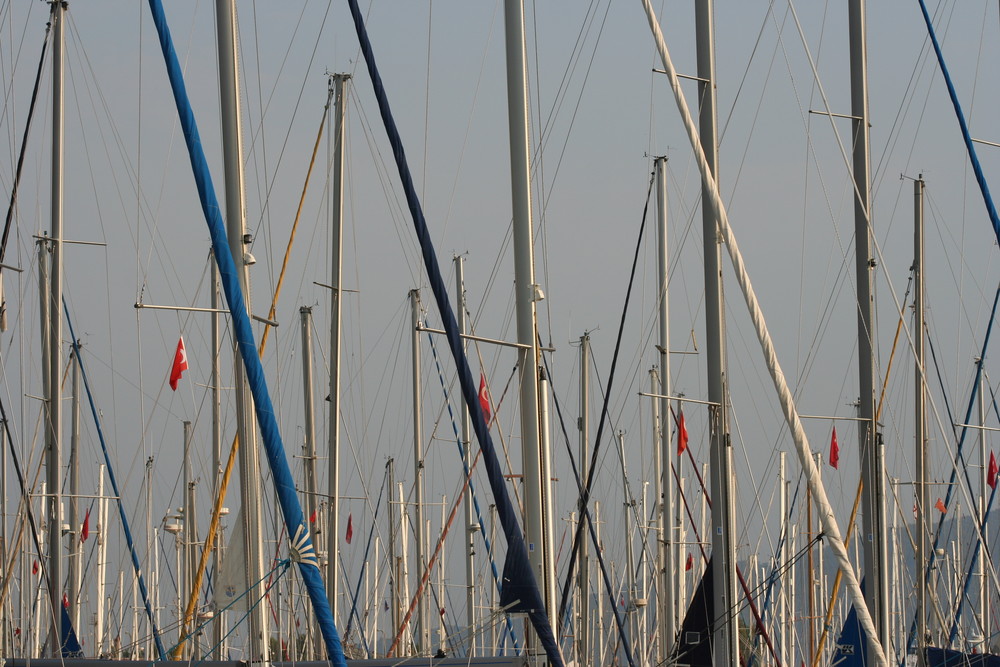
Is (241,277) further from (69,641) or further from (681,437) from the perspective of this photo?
(681,437)

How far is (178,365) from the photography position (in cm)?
2602

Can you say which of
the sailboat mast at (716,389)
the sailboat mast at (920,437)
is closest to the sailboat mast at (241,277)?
the sailboat mast at (716,389)

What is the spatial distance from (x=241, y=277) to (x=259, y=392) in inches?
51.0

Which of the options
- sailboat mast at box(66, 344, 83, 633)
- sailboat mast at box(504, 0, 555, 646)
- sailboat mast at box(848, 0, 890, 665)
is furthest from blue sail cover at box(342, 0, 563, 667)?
sailboat mast at box(66, 344, 83, 633)

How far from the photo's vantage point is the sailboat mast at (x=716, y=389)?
15781 mm

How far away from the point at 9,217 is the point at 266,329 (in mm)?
4106

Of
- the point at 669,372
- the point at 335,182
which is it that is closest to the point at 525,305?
the point at 335,182

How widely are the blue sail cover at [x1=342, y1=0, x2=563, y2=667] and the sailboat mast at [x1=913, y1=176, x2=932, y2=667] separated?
778 cm

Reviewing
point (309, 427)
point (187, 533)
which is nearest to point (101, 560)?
point (187, 533)

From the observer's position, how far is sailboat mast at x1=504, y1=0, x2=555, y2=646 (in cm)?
1359

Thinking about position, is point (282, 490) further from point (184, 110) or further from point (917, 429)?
point (917, 429)

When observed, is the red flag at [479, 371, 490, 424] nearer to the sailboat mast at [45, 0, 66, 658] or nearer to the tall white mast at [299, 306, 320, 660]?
the tall white mast at [299, 306, 320, 660]

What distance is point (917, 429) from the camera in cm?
2175

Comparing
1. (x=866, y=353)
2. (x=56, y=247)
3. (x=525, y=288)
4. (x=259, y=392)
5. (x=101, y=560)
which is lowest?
(x=101, y=560)
